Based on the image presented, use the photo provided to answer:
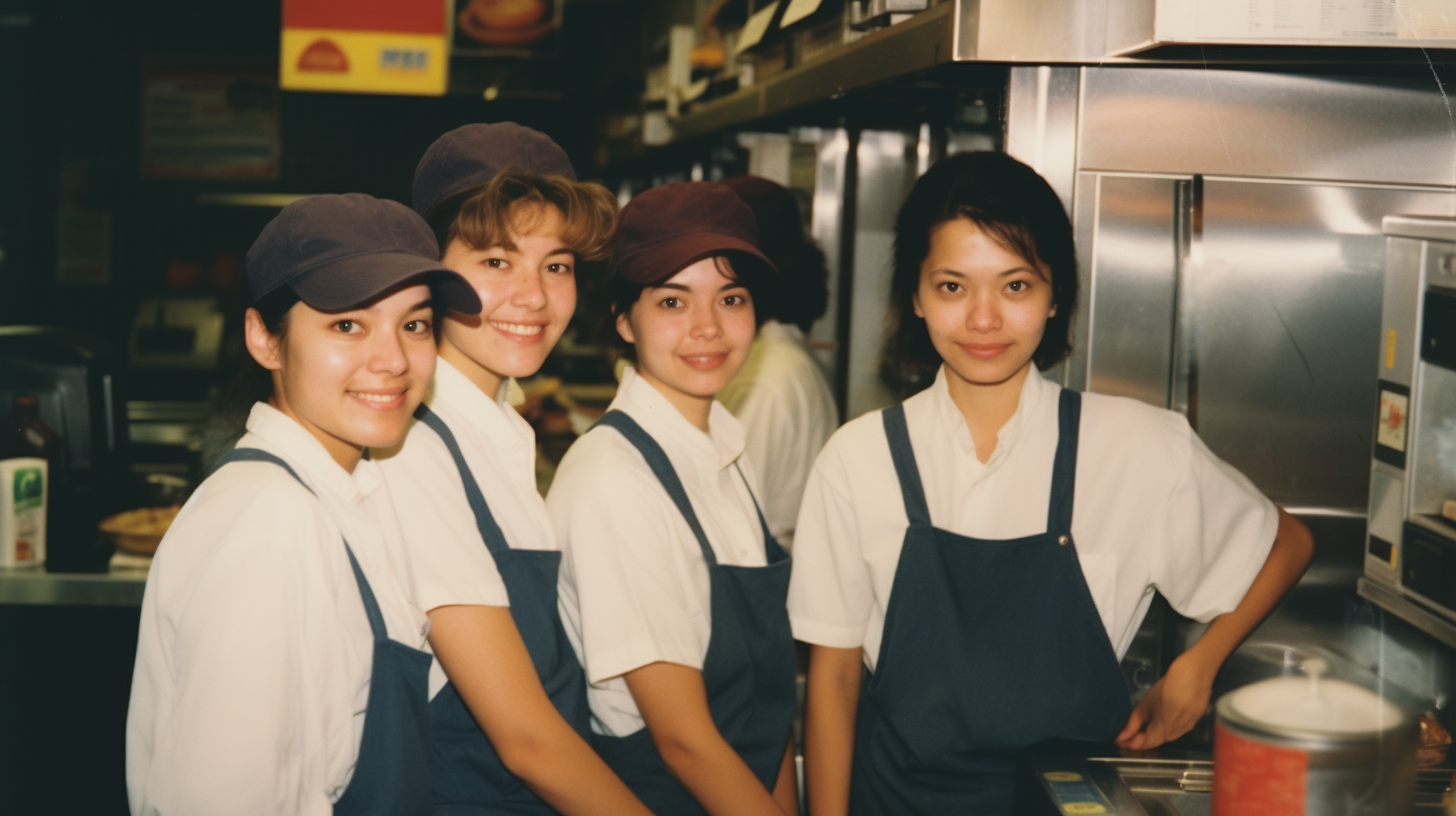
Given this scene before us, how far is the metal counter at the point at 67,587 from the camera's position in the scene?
8.30 ft

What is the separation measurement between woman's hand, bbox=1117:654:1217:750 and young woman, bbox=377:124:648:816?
67 cm

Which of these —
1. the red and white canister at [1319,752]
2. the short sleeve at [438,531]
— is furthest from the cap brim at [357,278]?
the red and white canister at [1319,752]

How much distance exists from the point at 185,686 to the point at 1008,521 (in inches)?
40.9

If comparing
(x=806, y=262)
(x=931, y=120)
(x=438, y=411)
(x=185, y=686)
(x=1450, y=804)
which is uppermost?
(x=931, y=120)

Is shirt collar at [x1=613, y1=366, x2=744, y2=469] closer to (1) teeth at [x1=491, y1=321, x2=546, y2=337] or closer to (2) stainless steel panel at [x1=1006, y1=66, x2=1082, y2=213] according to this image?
(1) teeth at [x1=491, y1=321, x2=546, y2=337]

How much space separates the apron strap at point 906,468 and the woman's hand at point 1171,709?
1.28 feet

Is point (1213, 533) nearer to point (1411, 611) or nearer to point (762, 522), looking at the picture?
point (1411, 611)

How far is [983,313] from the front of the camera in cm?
154

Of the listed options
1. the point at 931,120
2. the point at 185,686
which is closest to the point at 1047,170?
the point at 931,120

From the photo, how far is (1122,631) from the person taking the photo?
1.61 m

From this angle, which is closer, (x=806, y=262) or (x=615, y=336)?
(x=615, y=336)

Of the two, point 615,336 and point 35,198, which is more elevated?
point 35,198

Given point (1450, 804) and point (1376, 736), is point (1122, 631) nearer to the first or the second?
point (1450, 804)

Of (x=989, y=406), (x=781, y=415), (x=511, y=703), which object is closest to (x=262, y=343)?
(x=511, y=703)
